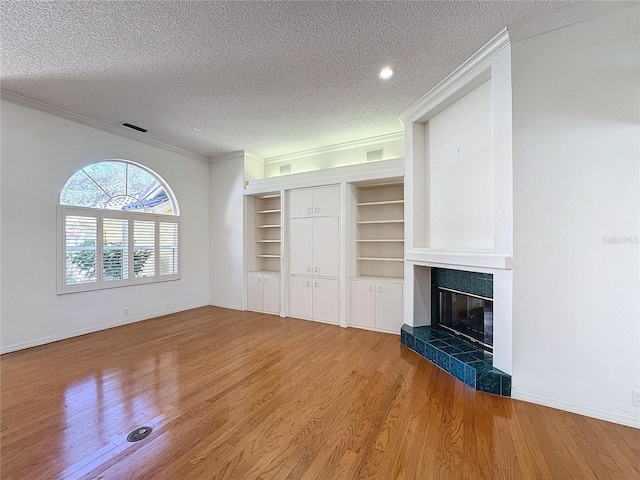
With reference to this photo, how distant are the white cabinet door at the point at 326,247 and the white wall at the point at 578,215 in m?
2.73

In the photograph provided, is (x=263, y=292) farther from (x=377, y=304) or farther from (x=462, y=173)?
(x=462, y=173)

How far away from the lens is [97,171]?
443cm

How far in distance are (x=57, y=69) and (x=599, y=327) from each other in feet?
18.3

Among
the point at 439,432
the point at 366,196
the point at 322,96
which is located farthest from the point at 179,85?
the point at 439,432

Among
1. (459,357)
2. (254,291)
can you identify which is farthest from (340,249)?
(459,357)

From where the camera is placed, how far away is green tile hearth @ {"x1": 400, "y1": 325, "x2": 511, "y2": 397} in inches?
97.0

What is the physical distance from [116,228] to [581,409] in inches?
240

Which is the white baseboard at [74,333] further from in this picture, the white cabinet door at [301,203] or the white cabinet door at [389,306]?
the white cabinet door at [389,306]

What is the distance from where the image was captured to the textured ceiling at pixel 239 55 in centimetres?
220

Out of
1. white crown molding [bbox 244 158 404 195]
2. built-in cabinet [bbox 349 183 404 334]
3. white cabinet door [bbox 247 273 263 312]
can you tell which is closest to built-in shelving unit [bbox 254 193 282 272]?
white cabinet door [bbox 247 273 263 312]

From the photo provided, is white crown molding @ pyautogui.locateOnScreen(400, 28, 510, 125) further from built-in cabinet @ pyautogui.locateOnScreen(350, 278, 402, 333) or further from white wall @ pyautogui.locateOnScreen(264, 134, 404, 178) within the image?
built-in cabinet @ pyautogui.locateOnScreen(350, 278, 402, 333)

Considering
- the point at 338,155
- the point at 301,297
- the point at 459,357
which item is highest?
the point at 338,155

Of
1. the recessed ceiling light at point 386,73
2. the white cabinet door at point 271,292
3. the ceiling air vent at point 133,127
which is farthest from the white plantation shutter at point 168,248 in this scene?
the recessed ceiling light at point 386,73

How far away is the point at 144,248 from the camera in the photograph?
4.98 m
